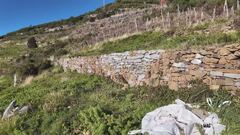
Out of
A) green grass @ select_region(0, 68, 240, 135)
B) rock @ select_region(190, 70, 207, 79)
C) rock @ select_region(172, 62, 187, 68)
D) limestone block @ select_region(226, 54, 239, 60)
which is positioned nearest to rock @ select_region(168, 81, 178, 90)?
green grass @ select_region(0, 68, 240, 135)

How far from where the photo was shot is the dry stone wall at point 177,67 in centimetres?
893

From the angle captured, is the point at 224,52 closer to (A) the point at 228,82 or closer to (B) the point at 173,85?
(A) the point at 228,82

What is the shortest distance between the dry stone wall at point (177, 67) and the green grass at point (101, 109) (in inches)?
12.3

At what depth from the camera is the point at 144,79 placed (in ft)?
40.7

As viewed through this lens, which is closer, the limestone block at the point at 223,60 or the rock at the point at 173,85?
the limestone block at the point at 223,60

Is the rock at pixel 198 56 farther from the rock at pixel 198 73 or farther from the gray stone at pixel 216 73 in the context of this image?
the gray stone at pixel 216 73

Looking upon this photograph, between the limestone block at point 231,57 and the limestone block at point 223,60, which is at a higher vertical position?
the limestone block at point 231,57

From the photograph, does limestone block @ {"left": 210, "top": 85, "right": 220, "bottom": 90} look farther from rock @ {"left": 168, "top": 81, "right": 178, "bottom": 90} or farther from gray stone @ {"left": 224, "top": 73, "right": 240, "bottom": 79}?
rock @ {"left": 168, "top": 81, "right": 178, "bottom": 90}

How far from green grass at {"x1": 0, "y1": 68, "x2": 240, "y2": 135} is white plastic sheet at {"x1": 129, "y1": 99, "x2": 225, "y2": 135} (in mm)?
271

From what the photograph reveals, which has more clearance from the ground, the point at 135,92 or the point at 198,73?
the point at 198,73

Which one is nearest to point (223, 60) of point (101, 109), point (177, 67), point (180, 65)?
point (180, 65)

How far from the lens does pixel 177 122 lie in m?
7.83

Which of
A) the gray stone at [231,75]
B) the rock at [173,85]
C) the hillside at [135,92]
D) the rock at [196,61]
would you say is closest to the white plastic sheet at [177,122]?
the hillside at [135,92]

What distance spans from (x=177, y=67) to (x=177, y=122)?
299cm
